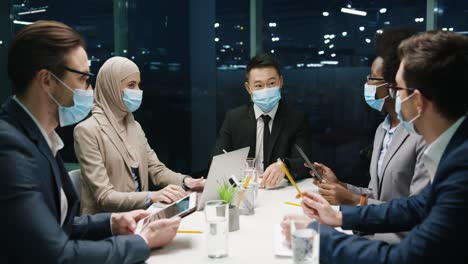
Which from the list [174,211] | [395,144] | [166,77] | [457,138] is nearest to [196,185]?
[174,211]

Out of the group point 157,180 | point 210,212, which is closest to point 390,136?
point 210,212

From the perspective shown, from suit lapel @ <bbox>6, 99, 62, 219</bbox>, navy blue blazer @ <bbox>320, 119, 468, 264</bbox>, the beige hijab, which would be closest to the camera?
navy blue blazer @ <bbox>320, 119, 468, 264</bbox>

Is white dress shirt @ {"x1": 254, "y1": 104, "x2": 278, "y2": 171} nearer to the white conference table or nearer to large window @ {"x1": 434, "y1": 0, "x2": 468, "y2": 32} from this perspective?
the white conference table

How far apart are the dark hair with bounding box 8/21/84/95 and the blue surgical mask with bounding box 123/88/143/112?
110cm

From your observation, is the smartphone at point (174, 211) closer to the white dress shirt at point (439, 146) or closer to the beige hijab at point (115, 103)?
the beige hijab at point (115, 103)

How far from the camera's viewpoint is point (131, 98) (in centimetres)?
258

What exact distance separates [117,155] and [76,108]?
0.83 metres

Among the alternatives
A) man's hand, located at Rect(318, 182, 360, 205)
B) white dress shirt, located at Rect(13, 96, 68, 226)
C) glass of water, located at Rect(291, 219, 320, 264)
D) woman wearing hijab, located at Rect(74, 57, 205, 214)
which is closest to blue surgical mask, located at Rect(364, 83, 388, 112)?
man's hand, located at Rect(318, 182, 360, 205)

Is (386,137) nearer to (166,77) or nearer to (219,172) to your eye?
(219,172)

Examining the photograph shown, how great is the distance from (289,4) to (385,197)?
2944 mm

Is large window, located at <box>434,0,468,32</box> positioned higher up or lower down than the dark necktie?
higher up

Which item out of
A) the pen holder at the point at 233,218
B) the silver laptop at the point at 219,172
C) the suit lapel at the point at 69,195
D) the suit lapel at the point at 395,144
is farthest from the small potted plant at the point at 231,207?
the suit lapel at the point at 395,144

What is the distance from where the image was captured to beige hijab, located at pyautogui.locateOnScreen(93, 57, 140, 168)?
2508mm

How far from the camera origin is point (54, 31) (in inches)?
57.2
